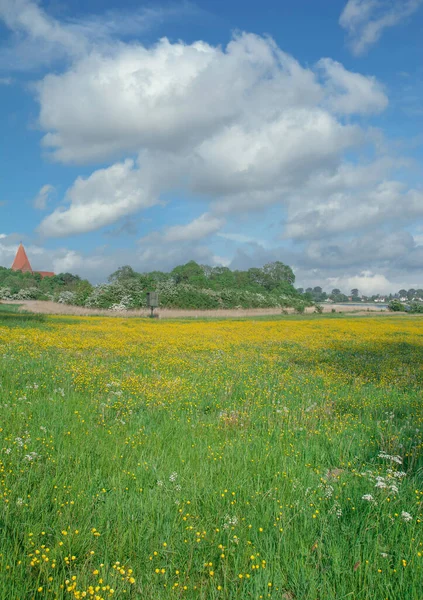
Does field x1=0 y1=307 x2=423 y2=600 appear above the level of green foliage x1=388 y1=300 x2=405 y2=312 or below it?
below

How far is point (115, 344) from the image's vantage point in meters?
17.1

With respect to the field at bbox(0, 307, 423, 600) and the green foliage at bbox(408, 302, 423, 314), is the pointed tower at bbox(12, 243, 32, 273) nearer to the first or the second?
the green foliage at bbox(408, 302, 423, 314)

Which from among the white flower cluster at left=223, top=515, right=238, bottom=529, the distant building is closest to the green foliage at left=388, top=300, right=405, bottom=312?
the white flower cluster at left=223, top=515, right=238, bottom=529

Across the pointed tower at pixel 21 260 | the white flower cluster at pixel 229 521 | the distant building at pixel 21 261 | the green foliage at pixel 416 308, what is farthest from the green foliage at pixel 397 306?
the pointed tower at pixel 21 260

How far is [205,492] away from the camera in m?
4.39

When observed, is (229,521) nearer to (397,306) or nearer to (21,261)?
(397,306)

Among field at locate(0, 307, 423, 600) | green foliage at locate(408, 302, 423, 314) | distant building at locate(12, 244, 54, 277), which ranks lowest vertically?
field at locate(0, 307, 423, 600)

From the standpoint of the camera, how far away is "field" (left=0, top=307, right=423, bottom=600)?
3225 mm

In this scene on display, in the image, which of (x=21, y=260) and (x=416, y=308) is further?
(x=21, y=260)

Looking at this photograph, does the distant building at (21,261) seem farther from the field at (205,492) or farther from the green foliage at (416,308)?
the field at (205,492)

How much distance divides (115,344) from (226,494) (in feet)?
43.7

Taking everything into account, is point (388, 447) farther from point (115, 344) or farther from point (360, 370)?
point (115, 344)

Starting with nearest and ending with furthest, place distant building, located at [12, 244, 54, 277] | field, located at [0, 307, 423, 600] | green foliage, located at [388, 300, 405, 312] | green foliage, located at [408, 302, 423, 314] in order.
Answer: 1. field, located at [0, 307, 423, 600]
2. green foliage, located at [388, 300, 405, 312]
3. green foliage, located at [408, 302, 423, 314]
4. distant building, located at [12, 244, 54, 277]

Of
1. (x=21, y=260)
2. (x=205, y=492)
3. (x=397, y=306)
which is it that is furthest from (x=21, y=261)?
(x=205, y=492)
